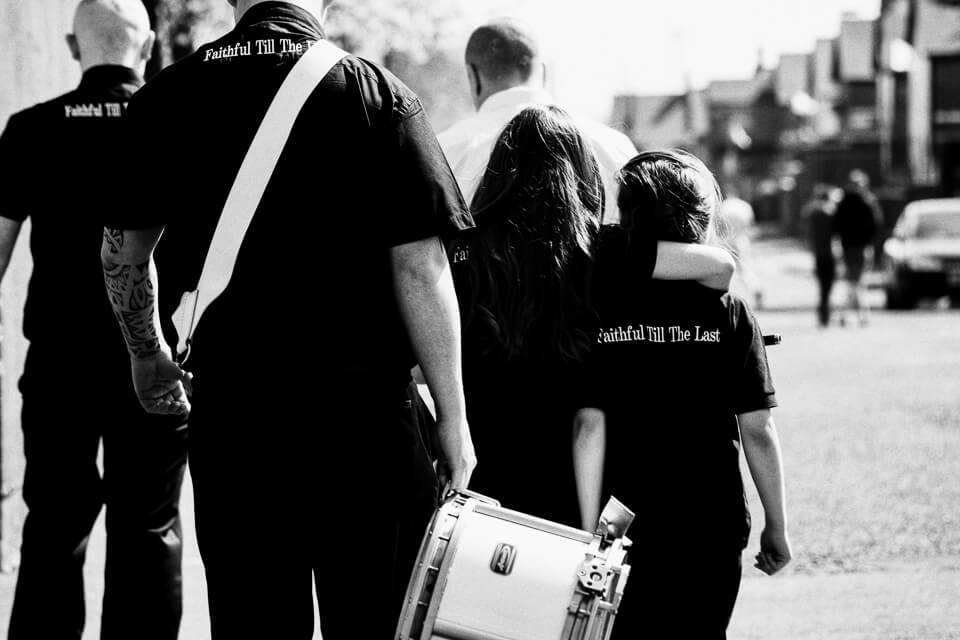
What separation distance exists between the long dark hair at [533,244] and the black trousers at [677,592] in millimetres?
576

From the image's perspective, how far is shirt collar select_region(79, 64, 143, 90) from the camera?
4.29m

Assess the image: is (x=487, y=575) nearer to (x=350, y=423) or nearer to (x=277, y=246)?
(x=350, y=423)

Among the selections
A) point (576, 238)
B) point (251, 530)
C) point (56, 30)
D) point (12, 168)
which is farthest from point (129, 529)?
point (56, 30)

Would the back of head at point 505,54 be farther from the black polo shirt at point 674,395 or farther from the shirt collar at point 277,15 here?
the shirt collar at point 277,15

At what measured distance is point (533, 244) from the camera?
3559 millimetres

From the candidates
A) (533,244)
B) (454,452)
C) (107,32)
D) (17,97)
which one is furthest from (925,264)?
(454,452)

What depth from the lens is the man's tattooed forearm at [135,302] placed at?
3330mm

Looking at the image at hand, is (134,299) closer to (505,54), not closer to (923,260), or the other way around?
(505,54)

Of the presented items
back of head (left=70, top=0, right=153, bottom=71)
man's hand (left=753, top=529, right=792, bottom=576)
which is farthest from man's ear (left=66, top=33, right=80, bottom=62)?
man's hand (left=753, top=529, right=792, bottom=576)

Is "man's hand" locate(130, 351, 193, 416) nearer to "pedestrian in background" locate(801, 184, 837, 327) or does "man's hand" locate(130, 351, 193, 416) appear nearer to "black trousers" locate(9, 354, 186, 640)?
"black trousers" locate(9, 354, 186, 640)

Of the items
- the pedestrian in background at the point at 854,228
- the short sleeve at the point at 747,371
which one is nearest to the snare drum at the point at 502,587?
the short sleeve at the point at 747,371

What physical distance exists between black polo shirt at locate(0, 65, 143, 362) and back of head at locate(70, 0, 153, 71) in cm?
13

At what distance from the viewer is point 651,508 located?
11.7ft

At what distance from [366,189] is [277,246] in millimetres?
217
